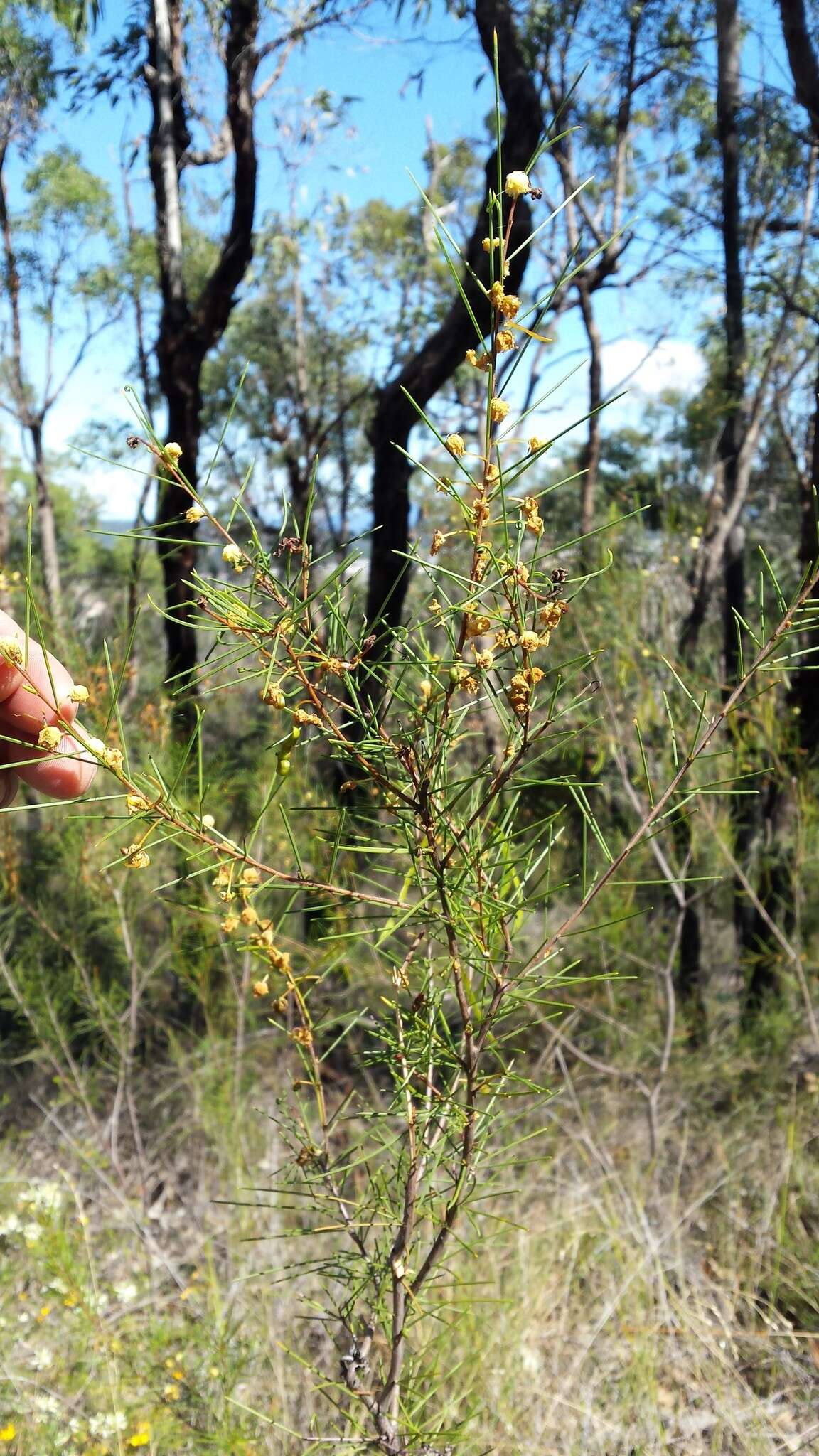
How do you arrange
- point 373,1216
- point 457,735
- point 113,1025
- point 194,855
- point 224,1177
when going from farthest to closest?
point 113,1025 → point 224,1177 → point 373,1216 → point 457,735 → point 194,855

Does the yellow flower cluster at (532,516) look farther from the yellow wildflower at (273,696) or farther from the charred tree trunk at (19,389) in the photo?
the charred tree trunk at (19,389)

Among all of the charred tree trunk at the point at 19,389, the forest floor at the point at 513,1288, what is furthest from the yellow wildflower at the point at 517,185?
the charred tree trunk at the point at 19,389

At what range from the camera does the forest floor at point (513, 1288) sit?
1.66m

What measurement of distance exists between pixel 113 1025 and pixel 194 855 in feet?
8.50

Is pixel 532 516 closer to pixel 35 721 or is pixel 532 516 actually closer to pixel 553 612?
pixel 553 612

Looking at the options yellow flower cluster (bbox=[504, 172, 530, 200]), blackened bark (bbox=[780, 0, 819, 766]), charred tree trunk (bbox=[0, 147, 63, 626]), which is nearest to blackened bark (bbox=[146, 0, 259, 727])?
blackened bark (bbox=[780, 0, 819, 766])

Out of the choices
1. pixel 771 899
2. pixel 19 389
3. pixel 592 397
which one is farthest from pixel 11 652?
pixel 19 389

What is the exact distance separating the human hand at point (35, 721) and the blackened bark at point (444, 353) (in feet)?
8.22

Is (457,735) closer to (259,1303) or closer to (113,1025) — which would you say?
(259,1303)

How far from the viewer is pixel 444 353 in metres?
3.56

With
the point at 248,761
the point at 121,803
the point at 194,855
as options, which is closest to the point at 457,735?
the point at 194,855

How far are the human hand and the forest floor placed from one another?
0.68 metres

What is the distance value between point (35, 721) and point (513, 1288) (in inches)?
76.4

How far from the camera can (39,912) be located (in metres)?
2.77
